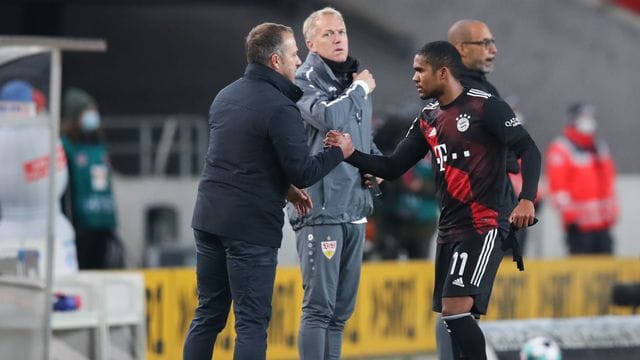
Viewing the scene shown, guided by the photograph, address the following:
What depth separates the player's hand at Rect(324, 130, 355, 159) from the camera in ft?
27.0

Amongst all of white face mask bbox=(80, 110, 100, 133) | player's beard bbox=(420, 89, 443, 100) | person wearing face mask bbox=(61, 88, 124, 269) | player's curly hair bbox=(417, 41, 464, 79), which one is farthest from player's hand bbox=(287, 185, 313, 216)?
white face mask bbox=(80, 110, 100, 133)

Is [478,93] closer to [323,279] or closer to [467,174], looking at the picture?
[467,174]

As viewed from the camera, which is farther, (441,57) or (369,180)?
(369,180)

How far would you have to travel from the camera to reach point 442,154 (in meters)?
8.32

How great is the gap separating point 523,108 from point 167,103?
4.61m

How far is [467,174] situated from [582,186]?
8.19 m

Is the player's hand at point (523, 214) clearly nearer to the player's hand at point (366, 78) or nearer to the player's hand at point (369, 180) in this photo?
the player's hand at point (369, 180)

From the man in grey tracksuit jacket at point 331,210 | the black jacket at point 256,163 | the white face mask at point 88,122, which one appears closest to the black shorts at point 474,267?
the man in grey tracksuit jacket at point 331,210

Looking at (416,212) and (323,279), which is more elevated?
(416,212)

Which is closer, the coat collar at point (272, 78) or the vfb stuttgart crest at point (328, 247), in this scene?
the coat collar at point (272, 78)

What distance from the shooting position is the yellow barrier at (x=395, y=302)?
1210 centimetres

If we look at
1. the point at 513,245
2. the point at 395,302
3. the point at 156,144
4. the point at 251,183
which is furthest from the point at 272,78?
the point at 156,144

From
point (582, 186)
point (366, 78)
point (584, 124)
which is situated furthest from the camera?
point (582, 186)

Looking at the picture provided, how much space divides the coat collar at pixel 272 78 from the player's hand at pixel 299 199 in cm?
52
